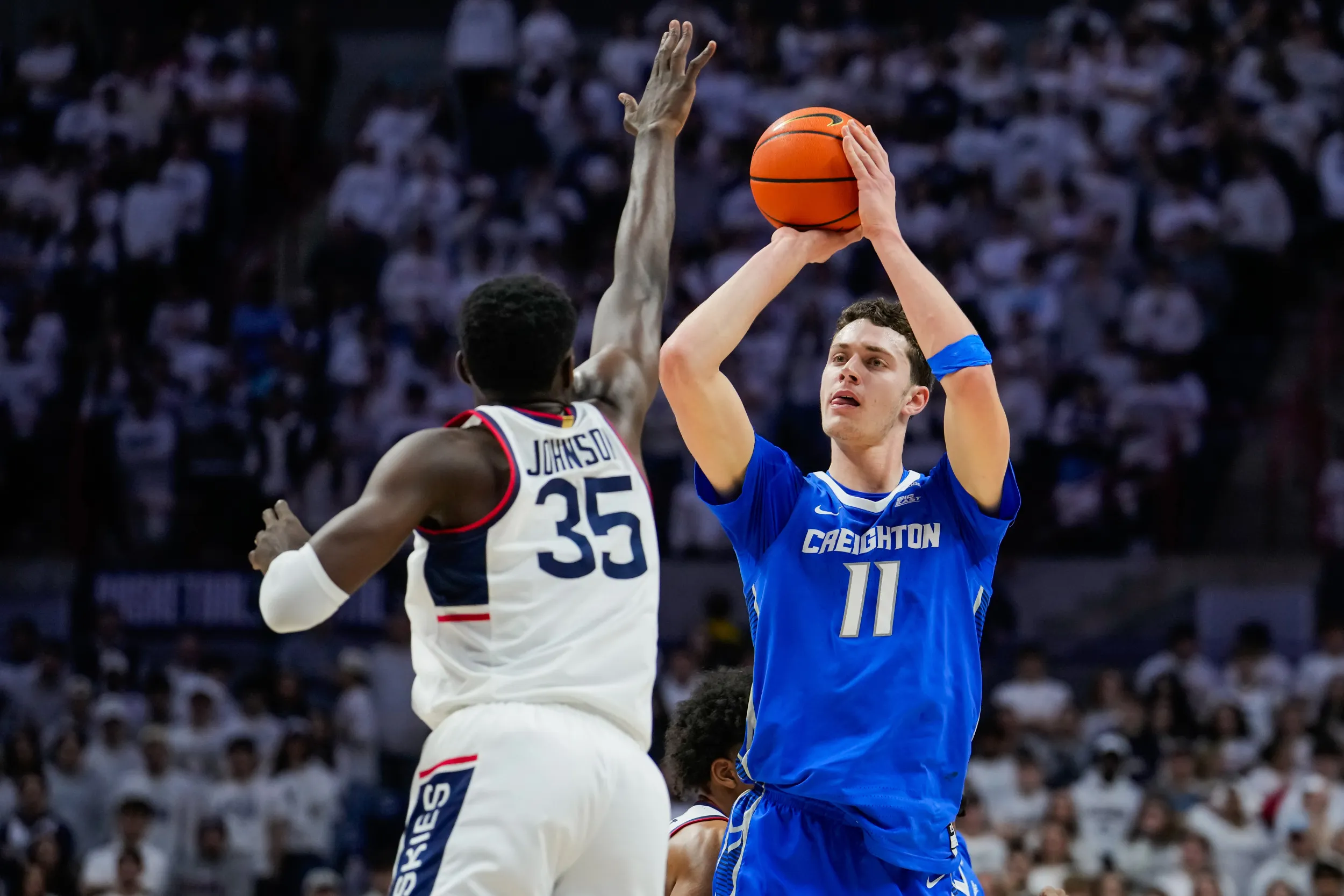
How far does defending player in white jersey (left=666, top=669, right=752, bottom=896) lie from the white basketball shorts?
1.19 metres

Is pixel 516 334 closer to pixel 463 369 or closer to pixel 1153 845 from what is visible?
pixel 463 369

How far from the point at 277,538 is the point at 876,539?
166 centimetres

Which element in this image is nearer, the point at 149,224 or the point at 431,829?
the point at 431,829

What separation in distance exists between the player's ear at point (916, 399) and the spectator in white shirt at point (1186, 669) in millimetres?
8825

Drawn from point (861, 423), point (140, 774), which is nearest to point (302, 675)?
point (140, 774)

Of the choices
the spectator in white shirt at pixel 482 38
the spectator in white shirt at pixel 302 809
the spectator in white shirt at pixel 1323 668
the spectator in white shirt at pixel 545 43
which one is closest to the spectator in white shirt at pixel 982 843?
the spectator in white shirt at pixel 1323 668

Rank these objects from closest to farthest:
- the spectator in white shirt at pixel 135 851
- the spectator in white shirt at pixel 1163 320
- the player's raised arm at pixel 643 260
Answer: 1. the player's raised arm at pixel 643 260
2. the spectator in white shirt at pixel 135 851
3. the spectator in white shirt at pixel 1163 320

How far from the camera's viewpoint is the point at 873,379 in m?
5.09

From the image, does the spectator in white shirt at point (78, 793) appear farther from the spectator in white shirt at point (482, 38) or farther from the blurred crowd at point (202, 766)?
the spectator in white shirt at point (482, 38)

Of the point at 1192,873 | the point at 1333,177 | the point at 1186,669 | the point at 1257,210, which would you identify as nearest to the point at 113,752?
the point at 1192,873

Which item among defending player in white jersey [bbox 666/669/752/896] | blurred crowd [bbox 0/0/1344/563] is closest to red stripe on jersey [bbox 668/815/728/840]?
defending player in white jersey [bbox 666/669/752/896]

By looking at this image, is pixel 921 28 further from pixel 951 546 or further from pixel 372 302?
A: pixel 951 546

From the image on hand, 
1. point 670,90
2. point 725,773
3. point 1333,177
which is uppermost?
point 1333,177

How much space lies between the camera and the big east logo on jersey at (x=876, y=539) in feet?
16.2
